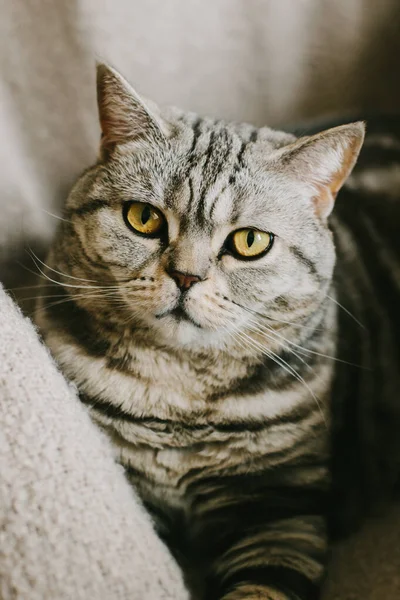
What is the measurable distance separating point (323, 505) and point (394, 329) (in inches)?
13.8

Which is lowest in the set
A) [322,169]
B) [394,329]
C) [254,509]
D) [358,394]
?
[254,509]

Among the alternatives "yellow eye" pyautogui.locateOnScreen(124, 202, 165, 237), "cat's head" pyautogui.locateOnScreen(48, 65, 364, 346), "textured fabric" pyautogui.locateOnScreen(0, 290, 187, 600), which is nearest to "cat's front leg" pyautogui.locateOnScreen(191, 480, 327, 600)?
"textured fabric" pyautogui.locateOnScreen(0, 290, 187, 600)

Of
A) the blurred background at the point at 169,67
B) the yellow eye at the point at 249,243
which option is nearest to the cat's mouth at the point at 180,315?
the yellow eye at the point at 249,243

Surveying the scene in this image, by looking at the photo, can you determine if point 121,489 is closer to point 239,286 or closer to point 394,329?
point 239,286

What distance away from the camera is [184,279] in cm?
73

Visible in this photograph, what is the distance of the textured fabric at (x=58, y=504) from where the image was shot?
579 mm

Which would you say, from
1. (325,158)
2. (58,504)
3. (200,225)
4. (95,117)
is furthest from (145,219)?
(95,117)

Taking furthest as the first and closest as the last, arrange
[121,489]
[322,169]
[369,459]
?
[369,459]
[322,169]
[121,489]

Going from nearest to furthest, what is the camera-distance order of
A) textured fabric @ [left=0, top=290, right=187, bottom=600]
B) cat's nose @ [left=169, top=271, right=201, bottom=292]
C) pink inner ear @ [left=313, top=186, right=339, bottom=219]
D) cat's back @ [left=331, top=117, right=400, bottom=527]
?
textured fabric @ [left=0, top=290, right=187, bottom=600], cat's nose @ [left=169, top=271, right=201, bottom=292], pink inner ear @ [left=313, top=186, right=339, bottom=219], cat's back @ [left=331, top=117, right=400, bottom=527]

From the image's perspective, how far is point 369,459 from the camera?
99cm

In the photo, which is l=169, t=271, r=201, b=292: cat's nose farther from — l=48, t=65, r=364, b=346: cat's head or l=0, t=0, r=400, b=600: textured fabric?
l=0, t=0, r=400, b=600: textured fabric

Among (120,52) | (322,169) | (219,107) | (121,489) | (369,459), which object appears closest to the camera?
(121,489)

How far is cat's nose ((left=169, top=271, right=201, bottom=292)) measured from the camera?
733 millimetres

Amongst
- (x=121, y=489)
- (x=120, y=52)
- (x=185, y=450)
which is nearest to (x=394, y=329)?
(x=185, y=450)
